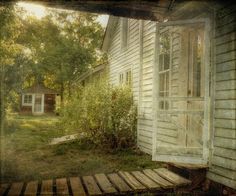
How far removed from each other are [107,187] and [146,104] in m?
4.91

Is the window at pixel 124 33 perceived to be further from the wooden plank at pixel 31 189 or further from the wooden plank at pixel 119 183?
the wooden plank at pixel 31 189

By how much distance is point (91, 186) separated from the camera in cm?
596

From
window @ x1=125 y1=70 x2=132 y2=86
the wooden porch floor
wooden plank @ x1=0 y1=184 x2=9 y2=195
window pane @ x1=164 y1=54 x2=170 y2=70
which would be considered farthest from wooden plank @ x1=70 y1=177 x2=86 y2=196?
window @ x1=125 y1=70 x2=132 y2=86

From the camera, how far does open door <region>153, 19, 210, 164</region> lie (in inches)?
244

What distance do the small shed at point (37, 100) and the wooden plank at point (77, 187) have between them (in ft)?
102

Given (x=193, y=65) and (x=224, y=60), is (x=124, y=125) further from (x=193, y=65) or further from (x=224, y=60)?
(x=224, y=60)

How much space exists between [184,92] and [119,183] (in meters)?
2.69

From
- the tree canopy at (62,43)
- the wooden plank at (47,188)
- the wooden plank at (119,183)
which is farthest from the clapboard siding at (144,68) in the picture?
the tree canopy at (62,43)

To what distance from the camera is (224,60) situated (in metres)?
5.91

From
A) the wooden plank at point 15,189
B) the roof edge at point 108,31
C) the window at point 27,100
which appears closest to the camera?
the wooden plank at point 15,189

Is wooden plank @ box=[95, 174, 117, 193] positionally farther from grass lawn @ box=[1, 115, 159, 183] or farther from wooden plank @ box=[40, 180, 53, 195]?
grass lawn @ box=[1, 115, 159, 183]

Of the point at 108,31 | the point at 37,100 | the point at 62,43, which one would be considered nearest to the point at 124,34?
the point at 108,31

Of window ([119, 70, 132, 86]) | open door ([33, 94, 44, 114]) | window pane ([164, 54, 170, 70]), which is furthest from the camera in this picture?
open door ([33, 94, 44, 114])

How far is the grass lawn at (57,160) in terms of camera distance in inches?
309
